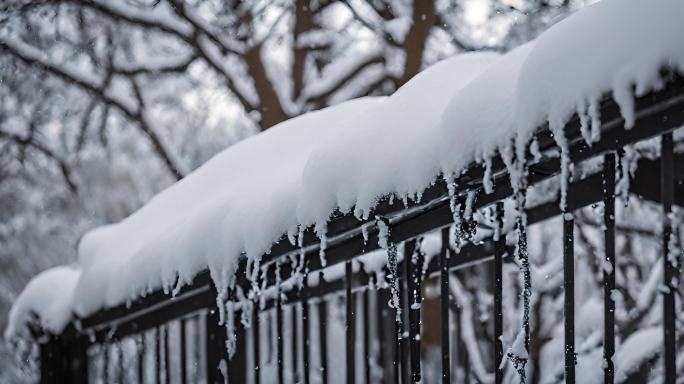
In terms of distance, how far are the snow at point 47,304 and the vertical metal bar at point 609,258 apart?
2.69m

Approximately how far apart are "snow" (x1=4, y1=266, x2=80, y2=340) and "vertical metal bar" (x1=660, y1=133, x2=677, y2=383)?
2.84 meters

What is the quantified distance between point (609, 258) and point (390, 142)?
1.86 ft

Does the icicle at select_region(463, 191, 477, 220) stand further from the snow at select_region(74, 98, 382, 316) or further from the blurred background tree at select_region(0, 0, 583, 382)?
the blurred background tree at select_region(0, 0, 583, 382)

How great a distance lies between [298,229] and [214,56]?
6358 mm

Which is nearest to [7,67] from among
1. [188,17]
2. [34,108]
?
[34,108]

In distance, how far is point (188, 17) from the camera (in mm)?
7434

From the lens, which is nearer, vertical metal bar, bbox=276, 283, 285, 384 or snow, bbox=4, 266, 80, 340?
vertical metal bar, bbox=276, 283, 285, 384

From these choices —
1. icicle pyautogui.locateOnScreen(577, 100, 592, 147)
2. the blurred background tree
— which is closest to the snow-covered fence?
icicle pyautogui.locateOnScreen(577, 100, 592, 147)

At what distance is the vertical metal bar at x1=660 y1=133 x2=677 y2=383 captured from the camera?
1.30 metres

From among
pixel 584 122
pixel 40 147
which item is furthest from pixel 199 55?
pixel 584 122

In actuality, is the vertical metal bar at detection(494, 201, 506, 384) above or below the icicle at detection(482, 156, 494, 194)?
below

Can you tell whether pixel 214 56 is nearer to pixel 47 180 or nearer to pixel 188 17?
pixel 188 17

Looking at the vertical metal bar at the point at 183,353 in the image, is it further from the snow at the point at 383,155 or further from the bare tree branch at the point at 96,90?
the bare tree branch at the point at 96,90

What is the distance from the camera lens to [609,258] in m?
1.45
